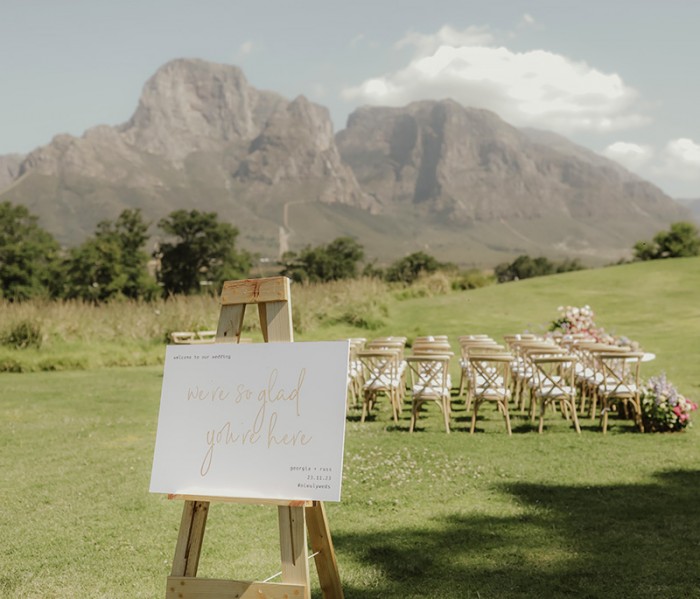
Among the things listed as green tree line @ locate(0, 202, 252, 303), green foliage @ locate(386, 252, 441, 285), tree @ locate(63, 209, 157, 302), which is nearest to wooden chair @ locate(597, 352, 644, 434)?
green tree line @ locate(0, 202, 252, 303)

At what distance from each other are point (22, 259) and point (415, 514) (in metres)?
43.5

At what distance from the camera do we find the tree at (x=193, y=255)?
52906mm

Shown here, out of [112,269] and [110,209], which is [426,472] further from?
[110,209]

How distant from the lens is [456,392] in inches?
523

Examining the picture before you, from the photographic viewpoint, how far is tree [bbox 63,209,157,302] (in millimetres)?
41188

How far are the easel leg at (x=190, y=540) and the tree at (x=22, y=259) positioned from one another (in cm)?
4144

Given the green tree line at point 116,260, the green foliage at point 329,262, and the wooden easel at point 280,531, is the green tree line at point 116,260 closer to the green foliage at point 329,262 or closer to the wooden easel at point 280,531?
the green foliage at point 329,262

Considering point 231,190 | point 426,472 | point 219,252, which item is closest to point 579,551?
point 426,472

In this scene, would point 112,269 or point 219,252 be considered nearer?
point 112,269

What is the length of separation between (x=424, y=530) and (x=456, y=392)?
8.10 metres

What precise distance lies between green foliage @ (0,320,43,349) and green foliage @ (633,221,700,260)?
31.7 meters

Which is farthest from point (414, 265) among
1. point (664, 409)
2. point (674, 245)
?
point (664, 409)

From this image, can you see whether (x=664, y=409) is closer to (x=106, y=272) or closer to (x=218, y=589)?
(x=218, y=589)

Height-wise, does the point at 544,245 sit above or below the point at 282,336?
above
